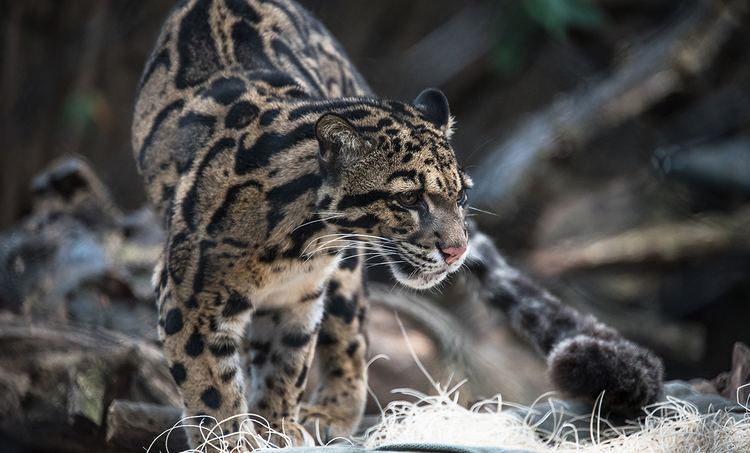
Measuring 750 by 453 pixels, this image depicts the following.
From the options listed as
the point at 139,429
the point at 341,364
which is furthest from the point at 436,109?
the point at 139,429

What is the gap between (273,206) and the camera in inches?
127

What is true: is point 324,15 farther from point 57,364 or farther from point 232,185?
point 232,185

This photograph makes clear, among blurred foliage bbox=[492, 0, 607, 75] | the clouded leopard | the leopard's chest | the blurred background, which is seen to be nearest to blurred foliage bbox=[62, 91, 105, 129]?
the blurred background

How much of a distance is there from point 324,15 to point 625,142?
2.56 meters

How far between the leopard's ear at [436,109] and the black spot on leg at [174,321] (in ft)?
3.39

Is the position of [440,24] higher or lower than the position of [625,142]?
higher

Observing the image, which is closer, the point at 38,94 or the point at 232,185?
the point at 232,185

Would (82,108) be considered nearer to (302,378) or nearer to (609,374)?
(302,378)

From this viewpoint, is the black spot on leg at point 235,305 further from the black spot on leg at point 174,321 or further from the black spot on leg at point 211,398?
the black spot on leg at point 211,398

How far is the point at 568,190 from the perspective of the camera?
798 cm

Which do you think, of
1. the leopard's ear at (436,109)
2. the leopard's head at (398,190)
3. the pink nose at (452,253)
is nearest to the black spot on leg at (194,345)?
the leopard's head at (398,190)

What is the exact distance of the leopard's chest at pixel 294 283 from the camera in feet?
10.8

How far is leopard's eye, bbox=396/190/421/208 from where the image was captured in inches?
120

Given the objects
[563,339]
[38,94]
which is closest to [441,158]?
[563,339]
